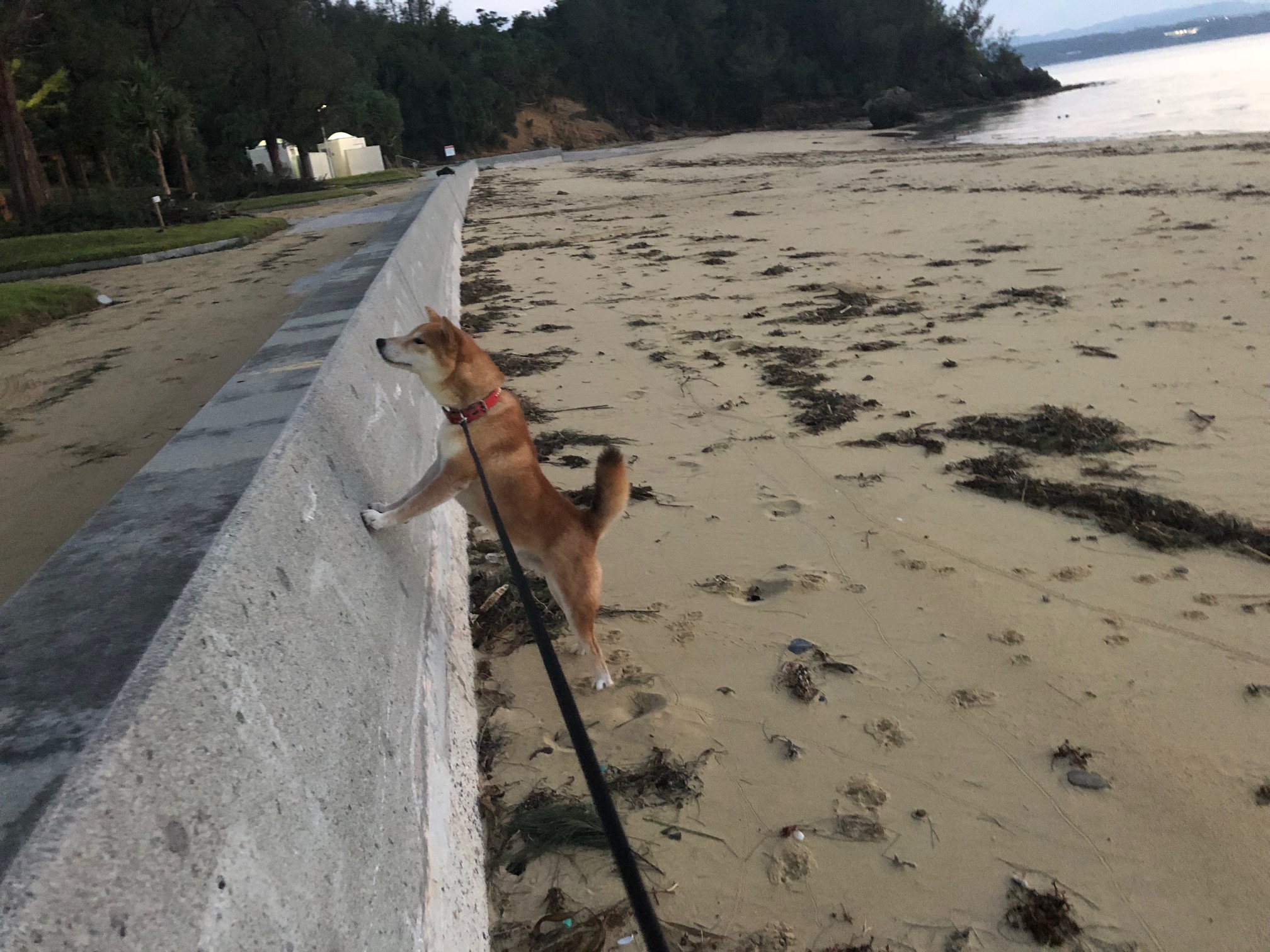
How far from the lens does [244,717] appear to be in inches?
58.5

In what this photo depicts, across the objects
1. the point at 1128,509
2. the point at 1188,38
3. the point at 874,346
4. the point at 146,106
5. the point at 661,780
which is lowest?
the point at 661,780

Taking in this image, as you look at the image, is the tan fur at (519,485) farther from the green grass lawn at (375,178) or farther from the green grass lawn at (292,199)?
the green grass lawn at (375,178)

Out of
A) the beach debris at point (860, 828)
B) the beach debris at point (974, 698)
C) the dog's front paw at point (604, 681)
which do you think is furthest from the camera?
the dog's front paw at point (604, 681)

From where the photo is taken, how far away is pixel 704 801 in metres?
2.88

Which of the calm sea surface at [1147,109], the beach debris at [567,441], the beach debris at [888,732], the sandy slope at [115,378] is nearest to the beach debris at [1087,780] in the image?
the beach debris at [888,732]

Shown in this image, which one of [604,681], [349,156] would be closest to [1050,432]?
[604,681]

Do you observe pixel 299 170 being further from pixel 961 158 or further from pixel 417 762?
pixel 417 762

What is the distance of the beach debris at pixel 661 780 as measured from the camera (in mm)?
2896

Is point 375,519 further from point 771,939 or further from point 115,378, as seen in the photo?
point 115,378

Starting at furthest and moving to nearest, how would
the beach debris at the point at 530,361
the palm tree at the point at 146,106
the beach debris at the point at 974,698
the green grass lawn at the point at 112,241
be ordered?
the palm tree at the point at 146,106, the green grass lawn at the point at 112,241, the beach debris at the point at 530,361, the beach debris at the point at 974,698

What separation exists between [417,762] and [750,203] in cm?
1835

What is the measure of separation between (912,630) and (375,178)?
43.8 metres

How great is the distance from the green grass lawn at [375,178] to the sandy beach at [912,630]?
1389 inches

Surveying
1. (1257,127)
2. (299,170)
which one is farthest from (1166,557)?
(299,170)
